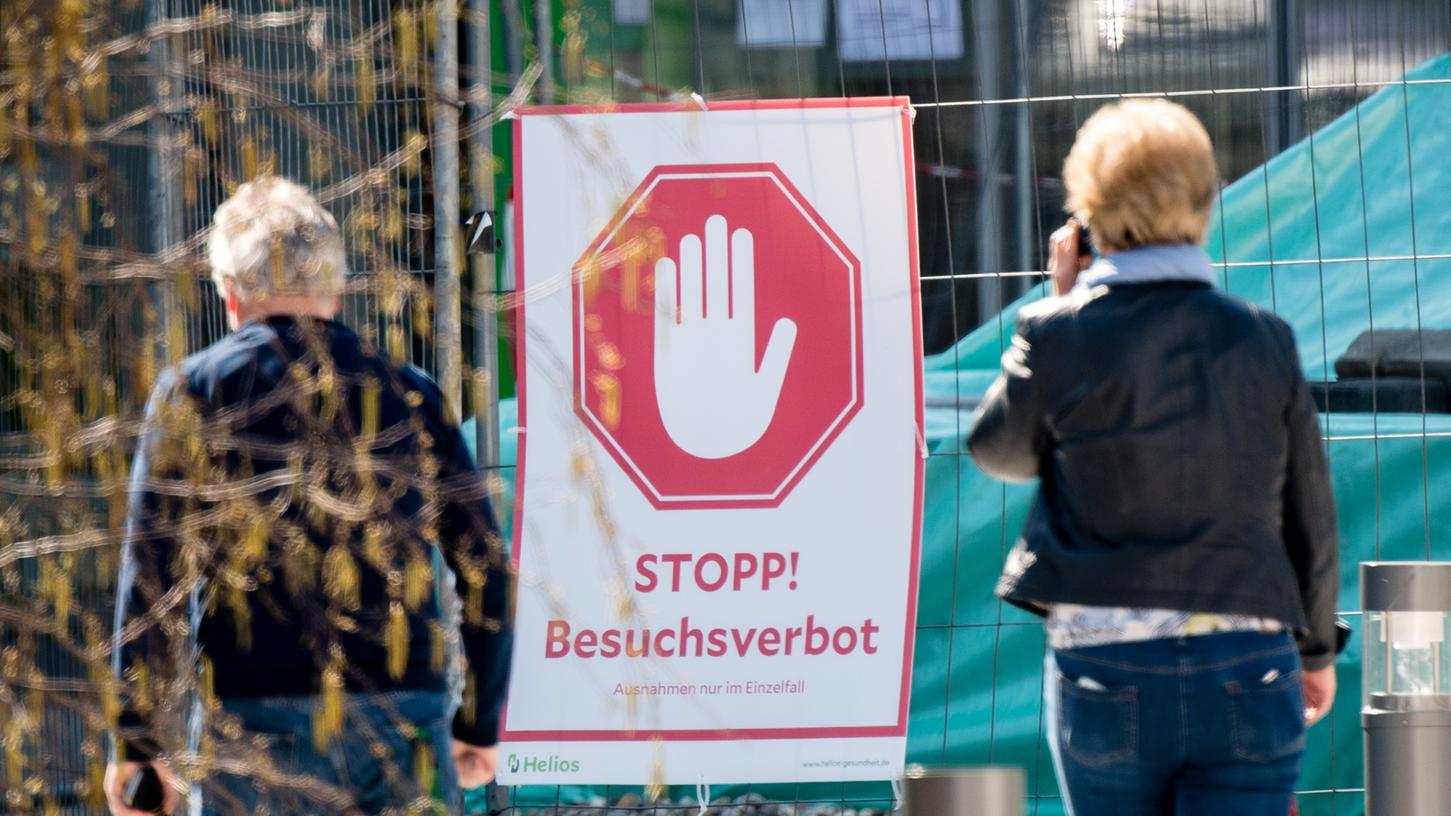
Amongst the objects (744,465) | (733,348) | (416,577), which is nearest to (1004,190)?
(733,348)

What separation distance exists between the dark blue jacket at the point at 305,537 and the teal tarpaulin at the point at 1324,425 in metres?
2.37

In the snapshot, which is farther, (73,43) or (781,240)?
(781,240)

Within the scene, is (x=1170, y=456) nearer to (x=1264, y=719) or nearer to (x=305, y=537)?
(x=1264, y=719)

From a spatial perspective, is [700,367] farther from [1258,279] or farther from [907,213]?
[1258,279]

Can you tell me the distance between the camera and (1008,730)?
5.21m

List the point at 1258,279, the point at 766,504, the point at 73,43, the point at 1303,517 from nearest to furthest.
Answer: the point at 73,43 → the point at 1303,517 → the point at 766,504 → the point at 1258,279

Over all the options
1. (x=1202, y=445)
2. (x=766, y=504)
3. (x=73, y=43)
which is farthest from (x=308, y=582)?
(x=766, y=504)

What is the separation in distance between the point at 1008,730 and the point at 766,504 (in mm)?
1128

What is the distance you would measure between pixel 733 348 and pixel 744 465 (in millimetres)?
276

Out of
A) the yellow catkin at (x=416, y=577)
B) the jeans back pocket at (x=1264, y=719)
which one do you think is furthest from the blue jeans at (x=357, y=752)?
the jeans back pocket at (x=1264, y=719)

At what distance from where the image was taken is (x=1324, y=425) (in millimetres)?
5137

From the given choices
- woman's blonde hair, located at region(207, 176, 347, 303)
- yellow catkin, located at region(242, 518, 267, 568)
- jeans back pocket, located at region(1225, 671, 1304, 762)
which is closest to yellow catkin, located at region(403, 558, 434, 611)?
yellow catkin, located at region(242, 518, 267, 568)

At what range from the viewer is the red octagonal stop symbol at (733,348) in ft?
15.0

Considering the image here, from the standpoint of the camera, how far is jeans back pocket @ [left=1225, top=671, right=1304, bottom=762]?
2527 mm
